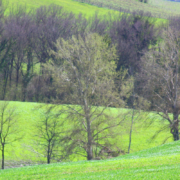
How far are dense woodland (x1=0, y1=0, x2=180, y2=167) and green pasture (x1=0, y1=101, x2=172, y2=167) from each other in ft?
7.33

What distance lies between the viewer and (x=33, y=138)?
42.1 m

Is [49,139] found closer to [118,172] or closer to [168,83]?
[168,83]

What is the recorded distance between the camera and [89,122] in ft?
110

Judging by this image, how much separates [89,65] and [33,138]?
16.0m

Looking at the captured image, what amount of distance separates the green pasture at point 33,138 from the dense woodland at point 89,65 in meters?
2.23

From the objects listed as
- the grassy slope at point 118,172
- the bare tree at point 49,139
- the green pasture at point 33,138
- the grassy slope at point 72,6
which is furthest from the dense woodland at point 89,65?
the grassy slope at point 72,6

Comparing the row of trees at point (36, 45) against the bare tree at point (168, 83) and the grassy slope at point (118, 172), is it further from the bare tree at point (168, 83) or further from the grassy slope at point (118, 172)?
the grassy slope at point (118, 172)

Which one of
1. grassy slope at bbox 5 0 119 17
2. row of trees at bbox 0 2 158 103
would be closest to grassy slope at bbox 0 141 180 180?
row of trees at bbox 0 2 158 103

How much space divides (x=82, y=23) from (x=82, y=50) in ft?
168

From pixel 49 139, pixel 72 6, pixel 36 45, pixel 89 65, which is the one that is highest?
pixel 72 6

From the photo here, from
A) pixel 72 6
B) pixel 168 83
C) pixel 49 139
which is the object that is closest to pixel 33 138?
pixel 49 139

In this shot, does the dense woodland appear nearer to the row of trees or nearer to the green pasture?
the row of trees

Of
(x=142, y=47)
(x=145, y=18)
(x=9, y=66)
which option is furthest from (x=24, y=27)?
(x=145, y=18)

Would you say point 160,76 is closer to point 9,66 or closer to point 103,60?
point 103,60
